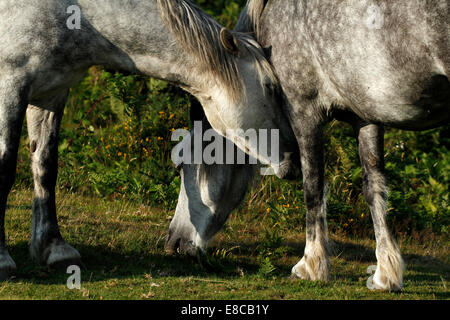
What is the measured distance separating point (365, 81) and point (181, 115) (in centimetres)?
422

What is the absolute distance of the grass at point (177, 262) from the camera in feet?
14.0

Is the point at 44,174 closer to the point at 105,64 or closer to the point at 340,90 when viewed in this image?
the point at 105,64

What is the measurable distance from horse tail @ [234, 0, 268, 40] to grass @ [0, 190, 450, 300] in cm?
191

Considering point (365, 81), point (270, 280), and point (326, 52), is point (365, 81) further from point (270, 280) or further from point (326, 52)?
point (270, 280)

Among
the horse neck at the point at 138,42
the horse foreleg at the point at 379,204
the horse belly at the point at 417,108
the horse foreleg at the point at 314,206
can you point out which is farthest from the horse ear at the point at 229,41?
the horse foreleg at the point at 379,204

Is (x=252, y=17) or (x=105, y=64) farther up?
(x=252, y=17)

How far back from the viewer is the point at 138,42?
456 centimetres

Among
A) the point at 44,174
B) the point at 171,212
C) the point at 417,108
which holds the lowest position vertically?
the point at 171,212

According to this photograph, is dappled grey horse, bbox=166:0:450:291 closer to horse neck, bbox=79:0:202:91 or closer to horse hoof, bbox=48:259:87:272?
horse neck, bbox=79:0:202:91

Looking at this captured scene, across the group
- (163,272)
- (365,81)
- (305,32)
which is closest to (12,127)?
(163,272)

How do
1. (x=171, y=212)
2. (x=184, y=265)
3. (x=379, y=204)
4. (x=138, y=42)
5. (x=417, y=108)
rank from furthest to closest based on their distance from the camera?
(x=171, y=212) < (x=184, y=265) < (x=379, y=204) < (x=138, y=42) < (x=417, y=108)

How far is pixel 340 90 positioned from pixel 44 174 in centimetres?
255

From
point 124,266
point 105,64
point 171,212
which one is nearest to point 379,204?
point 124,266

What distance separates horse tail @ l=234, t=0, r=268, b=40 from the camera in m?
4.85
